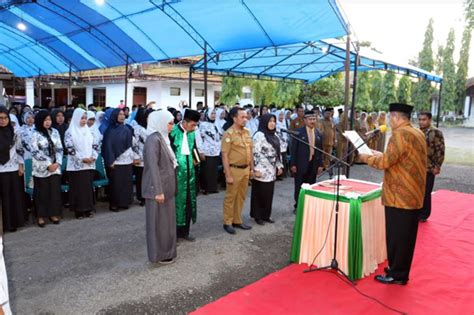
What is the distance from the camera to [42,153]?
5039mm

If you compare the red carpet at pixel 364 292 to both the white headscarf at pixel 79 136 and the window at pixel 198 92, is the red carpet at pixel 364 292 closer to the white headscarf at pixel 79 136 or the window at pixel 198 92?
the white headscarf at pixel 79 136

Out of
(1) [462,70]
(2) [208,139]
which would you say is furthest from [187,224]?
(1) [462,70]

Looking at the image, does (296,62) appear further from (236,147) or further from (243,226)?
(243,226)

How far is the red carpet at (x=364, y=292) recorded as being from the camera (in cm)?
319

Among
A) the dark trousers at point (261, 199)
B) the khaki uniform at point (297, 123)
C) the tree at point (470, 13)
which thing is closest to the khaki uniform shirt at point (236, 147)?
the dark trousers at point (261, 199)

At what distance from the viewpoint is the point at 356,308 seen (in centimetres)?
321

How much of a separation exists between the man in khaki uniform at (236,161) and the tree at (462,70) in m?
35.9

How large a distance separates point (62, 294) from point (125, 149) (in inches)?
116

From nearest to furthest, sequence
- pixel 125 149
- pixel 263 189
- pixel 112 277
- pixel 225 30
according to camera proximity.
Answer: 1. pixel 112 277
2. pixel 263 189
3. pixel 125 149
4. pixel 225 30

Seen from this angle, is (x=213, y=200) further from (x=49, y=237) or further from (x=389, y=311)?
(x=389, y=311)

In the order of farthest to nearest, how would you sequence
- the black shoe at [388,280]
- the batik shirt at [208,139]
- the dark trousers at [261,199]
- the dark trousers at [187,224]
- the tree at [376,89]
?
the tree at [376,89]
the batik shirt at [208,139]
the dark trousers at [261,199]
the dark trousers at [187,224]
the black shoe at [388,280]

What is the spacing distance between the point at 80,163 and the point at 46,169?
51 centimetres

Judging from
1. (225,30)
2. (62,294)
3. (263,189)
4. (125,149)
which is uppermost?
(225,30)

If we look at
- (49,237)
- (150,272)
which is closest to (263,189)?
(150,272)
